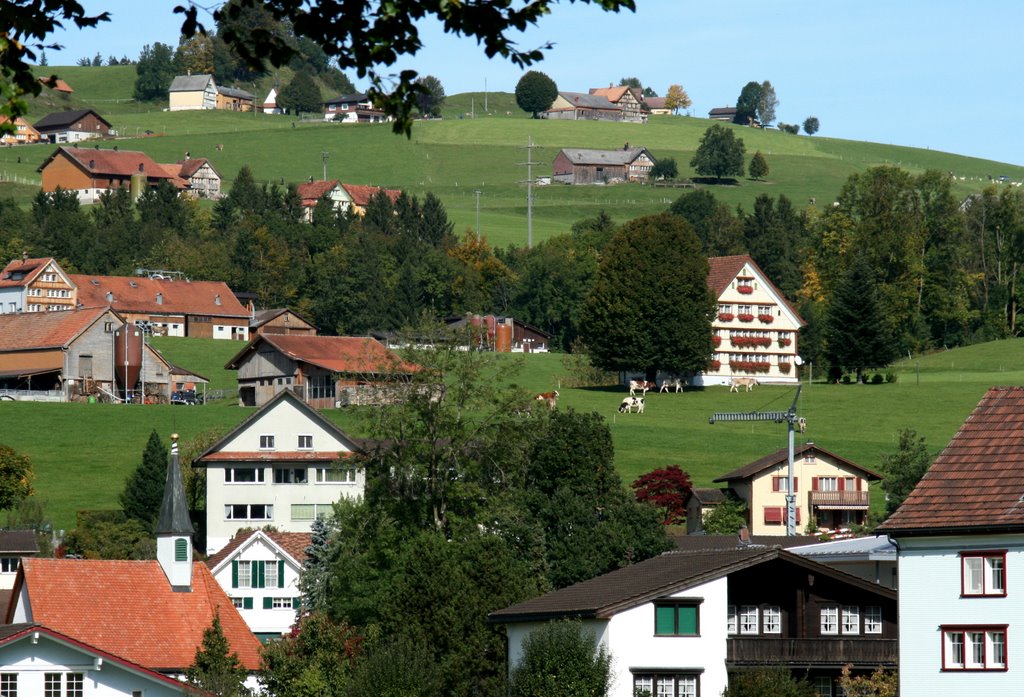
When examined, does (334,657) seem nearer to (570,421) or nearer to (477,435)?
(477,435)

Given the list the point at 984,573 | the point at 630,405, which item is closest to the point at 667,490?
the point at 630,405

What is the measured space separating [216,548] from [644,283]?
53.7m

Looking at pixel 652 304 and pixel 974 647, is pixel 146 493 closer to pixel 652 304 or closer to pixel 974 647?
pixel 974 647

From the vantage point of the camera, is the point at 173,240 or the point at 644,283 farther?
the point at 173,240

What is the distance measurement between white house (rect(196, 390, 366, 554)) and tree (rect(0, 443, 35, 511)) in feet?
25.6

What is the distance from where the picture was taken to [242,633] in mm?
61688

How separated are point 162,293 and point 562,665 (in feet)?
399

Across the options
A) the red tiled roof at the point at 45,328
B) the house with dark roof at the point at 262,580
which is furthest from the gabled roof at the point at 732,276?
the house with dark roof at the point at 262,580

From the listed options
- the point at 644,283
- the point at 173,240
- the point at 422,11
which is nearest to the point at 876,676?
the point at 422,11

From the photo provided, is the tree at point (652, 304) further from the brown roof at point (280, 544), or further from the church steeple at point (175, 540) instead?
the church steeple at point (175, 540)

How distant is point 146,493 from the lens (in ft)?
265

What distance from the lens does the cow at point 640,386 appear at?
12212 cm

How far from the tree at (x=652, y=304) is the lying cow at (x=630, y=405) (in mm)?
11418

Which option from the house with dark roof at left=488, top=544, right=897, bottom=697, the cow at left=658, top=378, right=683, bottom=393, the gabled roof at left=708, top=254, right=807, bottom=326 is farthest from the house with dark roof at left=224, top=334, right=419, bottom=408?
the house with dark roof at left=488, top=544, right=897, bottom=697
